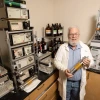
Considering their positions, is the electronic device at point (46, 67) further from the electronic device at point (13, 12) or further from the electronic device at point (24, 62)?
the electronic device at point (13, 12)

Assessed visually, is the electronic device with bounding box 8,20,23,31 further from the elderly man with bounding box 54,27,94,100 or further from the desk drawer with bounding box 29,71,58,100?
the desk drawer with bounding box 29,71,58,100

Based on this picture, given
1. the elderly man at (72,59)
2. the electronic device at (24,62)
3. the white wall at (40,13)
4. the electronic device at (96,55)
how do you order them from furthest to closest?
the white wall at (40,13)
the electronic device at (96,55)
the elderly man at (72,59)
the electronic device at (24,62)

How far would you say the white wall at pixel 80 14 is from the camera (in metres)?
1.51

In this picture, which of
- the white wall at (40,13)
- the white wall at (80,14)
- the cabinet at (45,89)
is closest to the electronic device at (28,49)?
the cabinet at (45,89)

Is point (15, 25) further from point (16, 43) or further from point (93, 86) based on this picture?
point (93, 86)

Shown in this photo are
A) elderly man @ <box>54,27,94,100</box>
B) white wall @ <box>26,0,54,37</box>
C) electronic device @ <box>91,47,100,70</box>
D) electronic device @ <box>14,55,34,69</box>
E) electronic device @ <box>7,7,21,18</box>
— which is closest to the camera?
electronic device @ <box>7,7,21,18</box>

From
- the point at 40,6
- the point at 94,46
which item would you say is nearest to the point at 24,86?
the point at 94,46

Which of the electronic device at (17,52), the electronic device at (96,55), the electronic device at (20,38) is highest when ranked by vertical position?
the electronic device at (20,38)

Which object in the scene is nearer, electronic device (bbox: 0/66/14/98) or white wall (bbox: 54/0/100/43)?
electronic device (bbox: 0/66/14/98)

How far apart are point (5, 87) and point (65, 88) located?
754 mm

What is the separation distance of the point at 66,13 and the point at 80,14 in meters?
0.27

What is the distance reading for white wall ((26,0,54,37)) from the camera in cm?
150

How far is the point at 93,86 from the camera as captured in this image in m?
1.44

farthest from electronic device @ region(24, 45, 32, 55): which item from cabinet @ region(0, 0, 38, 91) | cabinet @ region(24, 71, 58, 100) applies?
cabinet @ region(24, 71, 58, 100)
